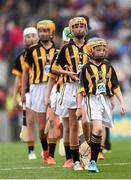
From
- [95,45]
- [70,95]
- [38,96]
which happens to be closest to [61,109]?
[70,95]

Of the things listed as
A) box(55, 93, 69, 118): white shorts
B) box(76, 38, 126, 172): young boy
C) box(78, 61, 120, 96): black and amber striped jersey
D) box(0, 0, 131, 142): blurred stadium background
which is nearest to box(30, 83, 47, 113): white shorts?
box(55, 93, 69, 118): white shorts

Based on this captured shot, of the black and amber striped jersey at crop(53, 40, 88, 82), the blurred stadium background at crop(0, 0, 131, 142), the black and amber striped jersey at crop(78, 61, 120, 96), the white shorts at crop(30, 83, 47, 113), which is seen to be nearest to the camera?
the black and amber striped jersey at crop(78, 61, 120, 96)

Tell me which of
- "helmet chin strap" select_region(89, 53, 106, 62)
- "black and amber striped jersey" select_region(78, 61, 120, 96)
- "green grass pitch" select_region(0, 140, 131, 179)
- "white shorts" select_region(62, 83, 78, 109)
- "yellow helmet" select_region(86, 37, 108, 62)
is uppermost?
"yellow helmet" select_region(86, 37, 108, 62)

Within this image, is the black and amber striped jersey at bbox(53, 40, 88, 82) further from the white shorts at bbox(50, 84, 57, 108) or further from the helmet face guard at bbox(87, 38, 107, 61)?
the white shorts at bbox(50, 84, 57, 108)

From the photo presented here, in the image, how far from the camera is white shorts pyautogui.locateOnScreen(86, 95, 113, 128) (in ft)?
43.0

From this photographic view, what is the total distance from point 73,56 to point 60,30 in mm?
13308

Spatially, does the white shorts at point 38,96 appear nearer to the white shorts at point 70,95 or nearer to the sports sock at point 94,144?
the white shorts at point 70,95

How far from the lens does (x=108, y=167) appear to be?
14.2 metres

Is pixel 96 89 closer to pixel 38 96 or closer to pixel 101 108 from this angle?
pixel 101 108

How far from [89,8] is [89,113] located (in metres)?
14.7

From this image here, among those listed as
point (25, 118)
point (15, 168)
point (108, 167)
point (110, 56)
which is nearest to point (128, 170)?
point (108, 167)

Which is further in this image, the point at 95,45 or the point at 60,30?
the point at 60,30

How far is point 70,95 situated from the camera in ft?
46.5

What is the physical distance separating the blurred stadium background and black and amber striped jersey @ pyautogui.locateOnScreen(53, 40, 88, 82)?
1043 centimetres
